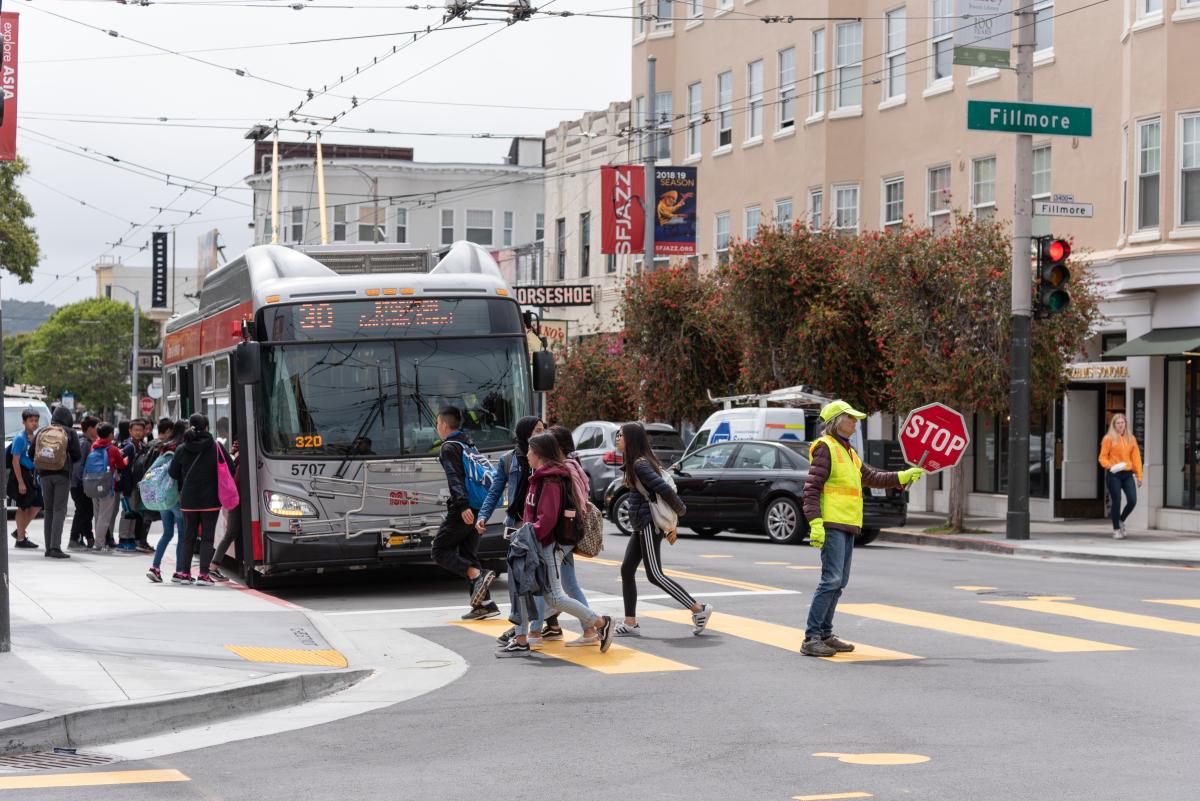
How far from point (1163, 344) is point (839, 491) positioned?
15.9 metres

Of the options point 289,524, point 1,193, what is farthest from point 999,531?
point 1,193

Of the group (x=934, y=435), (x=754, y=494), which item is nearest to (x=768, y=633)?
(x=934, y=435)

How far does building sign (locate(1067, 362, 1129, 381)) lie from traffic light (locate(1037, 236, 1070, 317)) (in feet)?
13.1

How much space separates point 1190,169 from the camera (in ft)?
85.9

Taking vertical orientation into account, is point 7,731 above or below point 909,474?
below

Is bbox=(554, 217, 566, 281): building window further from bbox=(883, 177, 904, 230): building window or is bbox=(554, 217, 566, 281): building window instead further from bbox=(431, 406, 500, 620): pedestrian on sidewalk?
bbox=(431, 406, 500, 620): pedestrian on sidewalk

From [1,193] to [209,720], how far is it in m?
43.1

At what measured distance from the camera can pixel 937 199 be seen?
111 feet

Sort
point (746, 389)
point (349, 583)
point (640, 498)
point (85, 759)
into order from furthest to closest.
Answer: point (746, 389) → point (349, 583) → point (640, 498) → point (85, 759)

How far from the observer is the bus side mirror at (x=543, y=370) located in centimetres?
1616

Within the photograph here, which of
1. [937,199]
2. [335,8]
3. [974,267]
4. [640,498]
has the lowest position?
[640,498]

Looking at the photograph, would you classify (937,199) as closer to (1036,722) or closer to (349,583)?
(349,583)

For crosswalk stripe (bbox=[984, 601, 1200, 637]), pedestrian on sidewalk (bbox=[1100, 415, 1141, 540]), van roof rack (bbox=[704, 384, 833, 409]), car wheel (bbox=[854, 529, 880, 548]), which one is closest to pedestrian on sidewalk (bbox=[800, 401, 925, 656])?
crosswalk stripe (bbox=[984, 601, 1200, 637])

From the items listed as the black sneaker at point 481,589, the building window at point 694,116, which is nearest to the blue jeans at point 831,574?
the black sneaker at point 481,589
